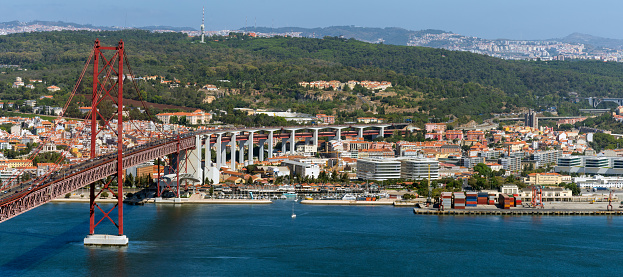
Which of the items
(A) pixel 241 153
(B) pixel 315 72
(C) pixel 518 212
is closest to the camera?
(C) pixel 518 212

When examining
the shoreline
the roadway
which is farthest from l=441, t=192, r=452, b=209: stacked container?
the roadway

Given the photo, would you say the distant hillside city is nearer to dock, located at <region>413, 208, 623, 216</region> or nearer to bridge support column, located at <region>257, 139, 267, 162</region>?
bridge support column, located at <region>257, 139, 267, 162</region>

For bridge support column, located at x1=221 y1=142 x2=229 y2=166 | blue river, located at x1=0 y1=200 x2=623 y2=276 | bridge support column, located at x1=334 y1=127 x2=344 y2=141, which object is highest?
bridge support column, located at x1=334 y1=127 x2=344 y2=141

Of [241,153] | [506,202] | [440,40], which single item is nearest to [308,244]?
[506,202]

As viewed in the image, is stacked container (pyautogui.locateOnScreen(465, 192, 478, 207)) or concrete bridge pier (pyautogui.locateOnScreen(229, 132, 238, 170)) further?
concrete bridge pier (pyautogui.locateOnScreen(229, 132, 238, 170))

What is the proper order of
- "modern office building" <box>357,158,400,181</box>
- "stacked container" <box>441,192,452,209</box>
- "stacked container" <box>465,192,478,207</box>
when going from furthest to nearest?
"modern office building" <box>357,158,400,181</box>, "stacked container" <box>465,192,478,207</box>, "stacked container" <box>441,192,452,209</box>

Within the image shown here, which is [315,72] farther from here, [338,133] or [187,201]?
[187,201]
